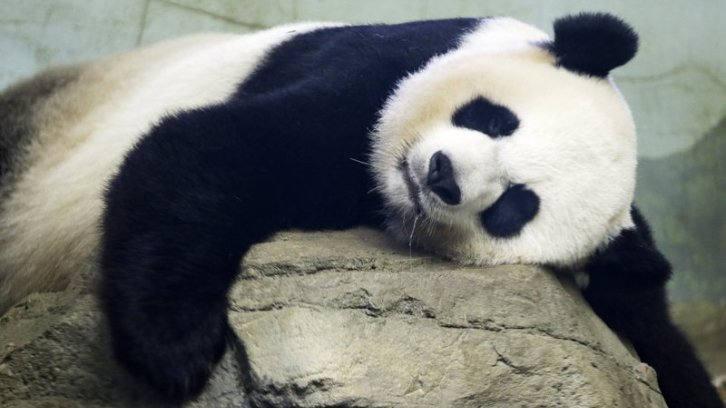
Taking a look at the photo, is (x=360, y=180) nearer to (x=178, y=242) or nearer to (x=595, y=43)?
(x=178, y=242)

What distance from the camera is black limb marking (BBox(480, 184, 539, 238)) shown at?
2.97 meters

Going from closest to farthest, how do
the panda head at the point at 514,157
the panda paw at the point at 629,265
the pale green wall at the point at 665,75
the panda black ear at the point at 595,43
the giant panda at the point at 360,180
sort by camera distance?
the giant panda at the point at 360,180
the panda head at the point at 514,157
the panda paw at the point at 629,265
the panda black ear at the point at 595,43
the pale green wall at the point at 665,75

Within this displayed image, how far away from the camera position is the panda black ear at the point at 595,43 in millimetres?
3197

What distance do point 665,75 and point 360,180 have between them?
3340 mm

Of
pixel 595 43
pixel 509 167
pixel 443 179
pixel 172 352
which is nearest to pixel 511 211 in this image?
pixel 509 167

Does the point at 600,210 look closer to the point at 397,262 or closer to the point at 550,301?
the point at 550,301

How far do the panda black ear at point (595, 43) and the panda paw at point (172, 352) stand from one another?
1.53 meters

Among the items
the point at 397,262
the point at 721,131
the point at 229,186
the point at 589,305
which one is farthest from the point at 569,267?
the point at 721,131

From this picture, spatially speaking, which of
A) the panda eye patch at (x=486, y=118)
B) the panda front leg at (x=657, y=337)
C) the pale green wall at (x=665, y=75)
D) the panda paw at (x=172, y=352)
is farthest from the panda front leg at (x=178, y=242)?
the pale green wall at (x=665, y=75)

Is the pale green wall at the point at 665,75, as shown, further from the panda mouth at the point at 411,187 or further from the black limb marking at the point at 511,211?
the black limb marking at the point at 511,211

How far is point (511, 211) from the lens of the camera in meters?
2.98

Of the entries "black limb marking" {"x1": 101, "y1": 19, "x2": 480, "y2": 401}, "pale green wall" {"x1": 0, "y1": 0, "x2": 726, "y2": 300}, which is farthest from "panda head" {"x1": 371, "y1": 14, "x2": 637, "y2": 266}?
"pale green wall" {"x1": 0, "y1": 0, "x2": 726, "y2": 300}

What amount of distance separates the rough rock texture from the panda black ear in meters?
0.81

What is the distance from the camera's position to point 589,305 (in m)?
3.22
